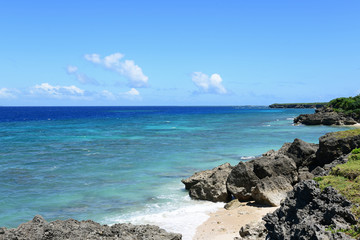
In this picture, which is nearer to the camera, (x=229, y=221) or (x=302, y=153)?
(x=229, y=221)

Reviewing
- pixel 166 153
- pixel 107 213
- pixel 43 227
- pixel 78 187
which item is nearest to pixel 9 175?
pixel 78 187

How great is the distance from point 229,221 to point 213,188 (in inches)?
149

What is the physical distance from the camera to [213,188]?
18.5m

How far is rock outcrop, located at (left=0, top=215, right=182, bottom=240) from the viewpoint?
9.53 metres

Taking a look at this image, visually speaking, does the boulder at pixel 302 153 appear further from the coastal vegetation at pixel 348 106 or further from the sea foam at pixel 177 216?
the coastal vegetation at pixel 348 106

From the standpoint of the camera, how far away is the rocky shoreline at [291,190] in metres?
8.59

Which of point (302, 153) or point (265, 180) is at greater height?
point (302, 153)

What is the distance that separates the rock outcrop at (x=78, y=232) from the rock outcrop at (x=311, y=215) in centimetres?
321

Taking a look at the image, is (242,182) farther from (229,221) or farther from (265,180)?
(229,221)

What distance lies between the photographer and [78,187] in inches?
867

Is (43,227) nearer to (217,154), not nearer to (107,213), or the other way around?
(107,213)

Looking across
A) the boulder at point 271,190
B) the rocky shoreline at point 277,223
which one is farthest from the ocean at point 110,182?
the rocky shoreline at point 277,223

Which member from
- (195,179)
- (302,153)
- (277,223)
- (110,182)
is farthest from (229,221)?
(110,182)

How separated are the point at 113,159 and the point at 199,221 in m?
19.0
